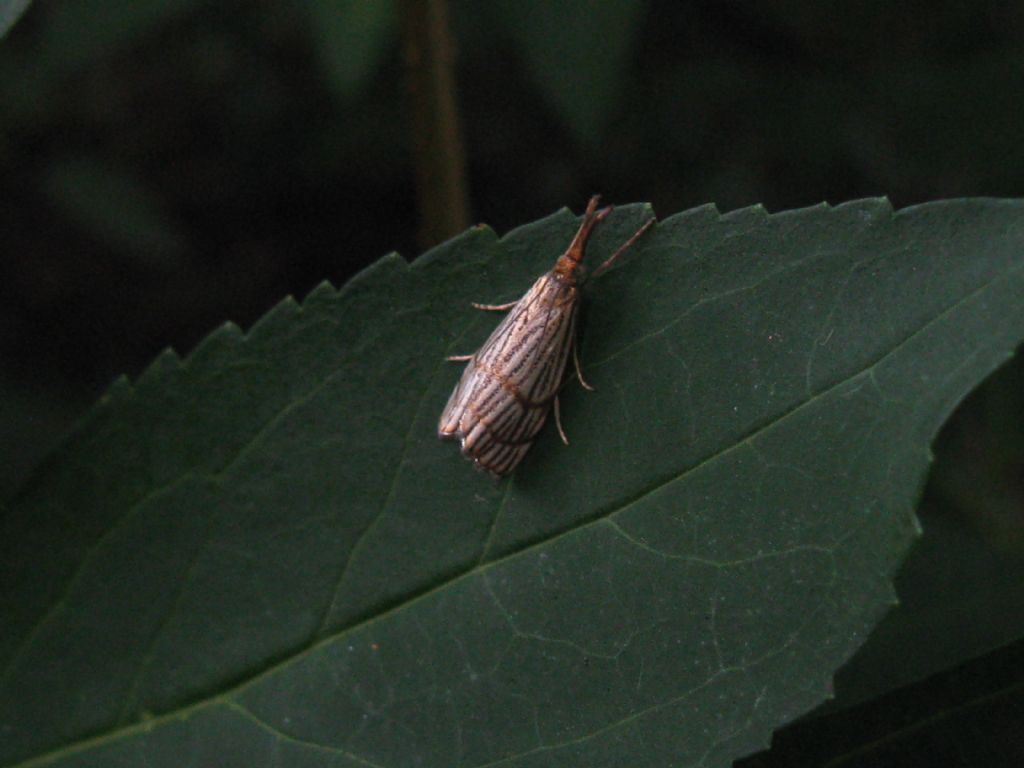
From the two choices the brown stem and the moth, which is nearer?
the moth

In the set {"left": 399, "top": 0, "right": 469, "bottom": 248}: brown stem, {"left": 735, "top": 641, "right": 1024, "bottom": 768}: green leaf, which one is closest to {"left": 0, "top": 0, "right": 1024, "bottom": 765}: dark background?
{"left": 399, "top": 0, "right": 469, "bottom": 248}: brown stem

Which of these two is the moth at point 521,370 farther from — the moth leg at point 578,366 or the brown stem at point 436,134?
the brown stem at point 436,134

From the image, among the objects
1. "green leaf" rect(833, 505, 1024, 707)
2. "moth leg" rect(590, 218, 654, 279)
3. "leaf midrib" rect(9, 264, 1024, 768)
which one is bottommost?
"green leaf" rect(833, 505, 1024, 707)

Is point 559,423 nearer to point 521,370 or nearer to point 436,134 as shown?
point 521,370

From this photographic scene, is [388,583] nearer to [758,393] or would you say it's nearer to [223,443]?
[223,443]

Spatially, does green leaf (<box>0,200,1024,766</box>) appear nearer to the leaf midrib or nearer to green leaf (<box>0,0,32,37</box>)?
the leaf midrib

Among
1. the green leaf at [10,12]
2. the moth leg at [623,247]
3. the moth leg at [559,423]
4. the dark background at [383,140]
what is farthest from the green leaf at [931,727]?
the green leaf at [10,12]
